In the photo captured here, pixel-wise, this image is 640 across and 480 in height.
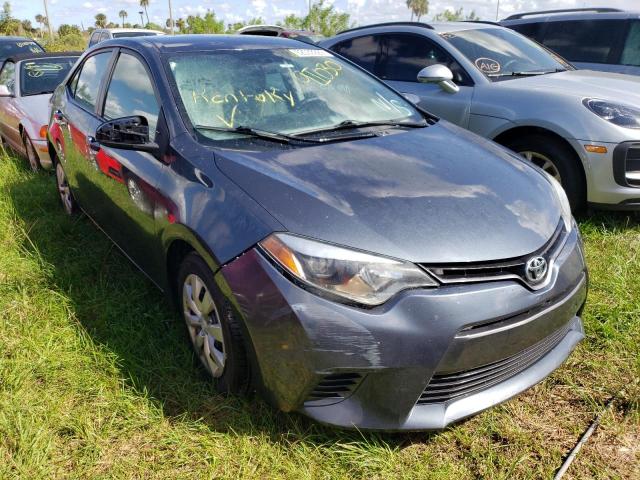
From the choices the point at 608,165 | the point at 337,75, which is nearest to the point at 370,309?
the point at 337,75

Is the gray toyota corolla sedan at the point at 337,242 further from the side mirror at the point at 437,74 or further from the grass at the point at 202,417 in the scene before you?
the side mirror at the point at 437,74

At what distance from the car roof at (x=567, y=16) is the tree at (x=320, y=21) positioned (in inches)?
942

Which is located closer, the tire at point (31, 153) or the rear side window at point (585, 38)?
the tire at point (31, 153)

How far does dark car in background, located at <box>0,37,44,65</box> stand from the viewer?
10859 mm

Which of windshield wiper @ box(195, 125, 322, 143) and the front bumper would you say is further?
windshield wiper @ box(195, 125, 322, 143)

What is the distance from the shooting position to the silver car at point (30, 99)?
5.44 m

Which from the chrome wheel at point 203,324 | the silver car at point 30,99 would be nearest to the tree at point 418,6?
the silver car at point 30,99

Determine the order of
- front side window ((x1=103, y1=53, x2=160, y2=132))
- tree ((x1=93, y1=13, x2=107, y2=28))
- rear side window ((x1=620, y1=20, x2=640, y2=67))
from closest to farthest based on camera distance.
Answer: front side window ((x1=103, y1=53, x2=160, y2=132)) < rear side window ((x1=620, y1=20, x2=640, y2=67)) < tree ((x1=93, y1=13, x2=107, y2=28))

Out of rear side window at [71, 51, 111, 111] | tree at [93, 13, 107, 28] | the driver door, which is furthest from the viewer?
tree at [93, 13, 107, 28]

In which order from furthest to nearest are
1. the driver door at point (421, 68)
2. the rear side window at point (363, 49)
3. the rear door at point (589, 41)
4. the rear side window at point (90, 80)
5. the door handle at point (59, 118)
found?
the rear door at point (589, 41) → the rear side window at point (363, 49) → the driver door at point (421, 68) → the door handle at point (59, 118) → the rear side window at point (90, 80)

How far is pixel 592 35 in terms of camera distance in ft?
21.3

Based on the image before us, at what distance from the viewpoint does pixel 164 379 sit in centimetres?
247

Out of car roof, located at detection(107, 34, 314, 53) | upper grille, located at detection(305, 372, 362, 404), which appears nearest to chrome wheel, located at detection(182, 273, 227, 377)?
upper grille, located at detection(305, 372, 362, 404)

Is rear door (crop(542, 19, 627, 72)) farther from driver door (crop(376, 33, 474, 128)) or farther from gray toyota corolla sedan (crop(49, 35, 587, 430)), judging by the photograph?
gray toyota corolla sedan (crop(49, 35, 587, 430))
